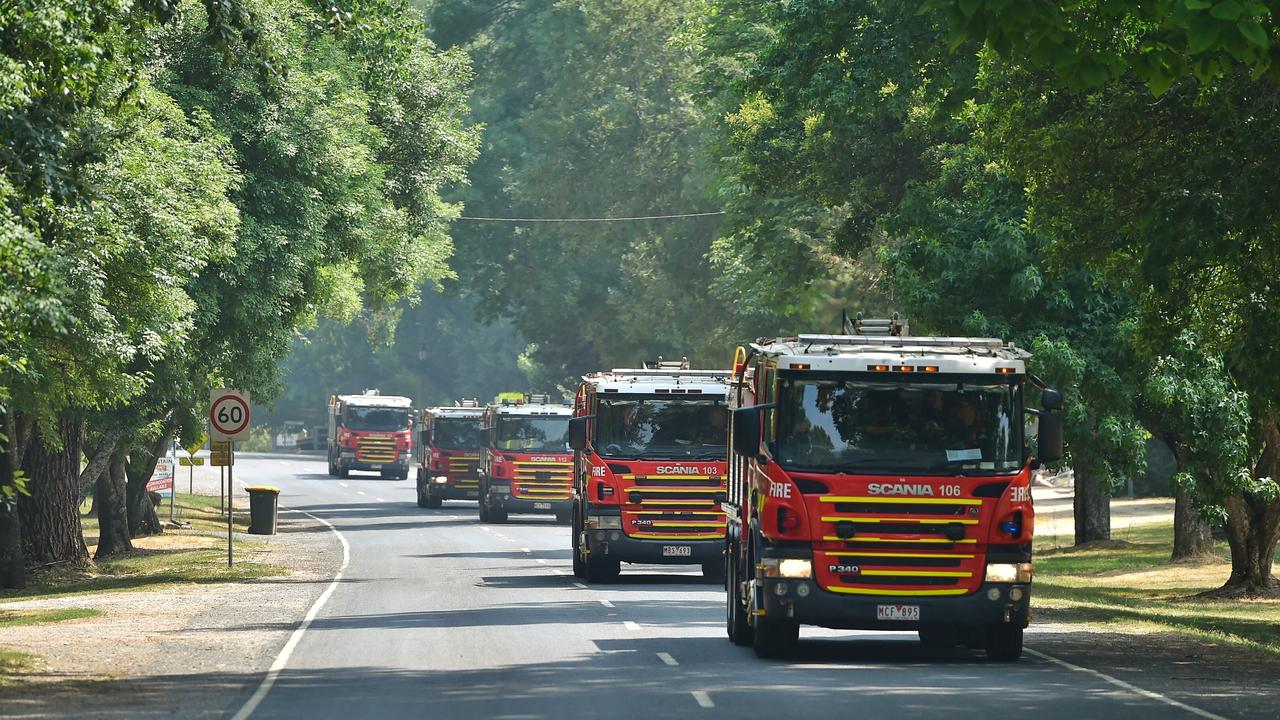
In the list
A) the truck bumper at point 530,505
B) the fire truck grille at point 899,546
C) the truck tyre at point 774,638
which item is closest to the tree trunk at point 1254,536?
the truck tyre at point 774,638

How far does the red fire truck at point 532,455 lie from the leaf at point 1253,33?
3914cm

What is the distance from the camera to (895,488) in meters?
19.0

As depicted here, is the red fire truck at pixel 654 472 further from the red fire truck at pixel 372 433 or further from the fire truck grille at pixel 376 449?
the fire truck grille at pixel 376 449

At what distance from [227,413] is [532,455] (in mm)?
15568

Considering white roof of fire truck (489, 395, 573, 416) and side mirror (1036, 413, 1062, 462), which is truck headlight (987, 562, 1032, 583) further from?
white roof of fire truck (489, 395, 573, 416)

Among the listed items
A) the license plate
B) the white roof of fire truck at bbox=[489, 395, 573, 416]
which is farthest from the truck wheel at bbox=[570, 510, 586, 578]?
the white roof of fire truck at bbox=[489, 395, 573, 416]

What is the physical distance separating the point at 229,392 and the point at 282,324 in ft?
4.91

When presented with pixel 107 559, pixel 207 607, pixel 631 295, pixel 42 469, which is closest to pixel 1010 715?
pixel 207 607

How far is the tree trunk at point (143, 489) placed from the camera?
154ft

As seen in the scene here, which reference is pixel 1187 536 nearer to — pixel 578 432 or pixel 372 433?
pixel 578 432

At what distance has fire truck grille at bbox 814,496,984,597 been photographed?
1898cm

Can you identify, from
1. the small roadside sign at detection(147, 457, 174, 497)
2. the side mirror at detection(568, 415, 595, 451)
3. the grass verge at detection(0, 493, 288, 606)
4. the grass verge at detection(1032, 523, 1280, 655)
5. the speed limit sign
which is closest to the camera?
the grass verge at detection(1032, 523, 1280, 655)

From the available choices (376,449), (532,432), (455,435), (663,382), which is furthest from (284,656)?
(376,449)

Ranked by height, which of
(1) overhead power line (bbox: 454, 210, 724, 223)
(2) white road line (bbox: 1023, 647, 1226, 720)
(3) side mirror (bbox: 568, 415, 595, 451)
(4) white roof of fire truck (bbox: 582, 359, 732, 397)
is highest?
(1) overhead power line (bbox: 454, 210, 724, 223)
